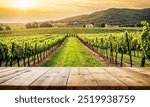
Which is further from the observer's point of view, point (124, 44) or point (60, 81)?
point (124, 44)

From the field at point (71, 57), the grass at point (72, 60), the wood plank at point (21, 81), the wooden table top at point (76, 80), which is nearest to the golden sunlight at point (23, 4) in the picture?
the field at point (71, 57)

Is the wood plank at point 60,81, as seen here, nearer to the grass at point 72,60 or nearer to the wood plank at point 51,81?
the wood plank at point 51,81

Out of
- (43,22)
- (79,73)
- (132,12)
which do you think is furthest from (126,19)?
(79,73)

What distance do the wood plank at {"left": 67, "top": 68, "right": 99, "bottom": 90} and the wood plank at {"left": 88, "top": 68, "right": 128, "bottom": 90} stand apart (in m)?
0.04

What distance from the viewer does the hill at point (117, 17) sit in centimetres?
579

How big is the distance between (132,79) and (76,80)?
1.47ft

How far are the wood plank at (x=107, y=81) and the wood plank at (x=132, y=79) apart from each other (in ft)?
0.16

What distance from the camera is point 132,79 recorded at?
8.54 ft

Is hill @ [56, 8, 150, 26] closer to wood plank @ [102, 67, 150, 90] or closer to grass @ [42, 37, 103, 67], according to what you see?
wood plank @ [102, 67, 150, 90]

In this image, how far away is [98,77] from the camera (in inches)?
107

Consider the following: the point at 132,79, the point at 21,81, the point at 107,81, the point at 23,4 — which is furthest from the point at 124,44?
the point at 21,81

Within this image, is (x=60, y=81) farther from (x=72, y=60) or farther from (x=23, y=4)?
(x=72, y=60)

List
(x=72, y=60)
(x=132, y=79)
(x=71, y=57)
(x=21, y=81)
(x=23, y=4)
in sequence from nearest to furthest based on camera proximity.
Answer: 1. (x=21, y=81)
2. (x=132, y=79)
3. (x=23, y=4)
4. (x=72, y=60)
5. (x=71, y=57)

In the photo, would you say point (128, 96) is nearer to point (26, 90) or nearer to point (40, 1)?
point (26, 90)
